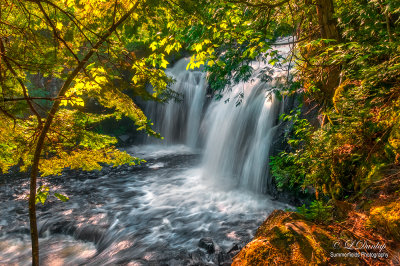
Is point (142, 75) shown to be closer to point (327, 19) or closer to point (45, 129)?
point (45, 129)

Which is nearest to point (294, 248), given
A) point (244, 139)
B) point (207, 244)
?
point (207, 244)

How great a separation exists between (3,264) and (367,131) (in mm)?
6985

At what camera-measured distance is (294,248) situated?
6.93 feet

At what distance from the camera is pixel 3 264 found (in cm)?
469

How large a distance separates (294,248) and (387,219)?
898mm

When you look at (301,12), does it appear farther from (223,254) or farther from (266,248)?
(223,254)

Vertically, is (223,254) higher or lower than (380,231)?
lower

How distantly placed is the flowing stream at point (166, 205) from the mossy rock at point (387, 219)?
2.93 m

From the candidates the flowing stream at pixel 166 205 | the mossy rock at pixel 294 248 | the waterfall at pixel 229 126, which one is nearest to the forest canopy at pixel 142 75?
the mossy rock at pixel 294 248

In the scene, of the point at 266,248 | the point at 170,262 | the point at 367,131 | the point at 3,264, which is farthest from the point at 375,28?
the point at 3,264

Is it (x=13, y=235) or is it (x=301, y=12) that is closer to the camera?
(x=301, y=12)

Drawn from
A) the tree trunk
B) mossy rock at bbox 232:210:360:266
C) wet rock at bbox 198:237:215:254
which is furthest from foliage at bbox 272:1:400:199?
wet rock at bbox 198:237:215:254

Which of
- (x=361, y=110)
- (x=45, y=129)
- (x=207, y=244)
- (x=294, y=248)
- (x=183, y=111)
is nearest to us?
(x=294, y=248)


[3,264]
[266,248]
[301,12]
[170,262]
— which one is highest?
[301,12]
